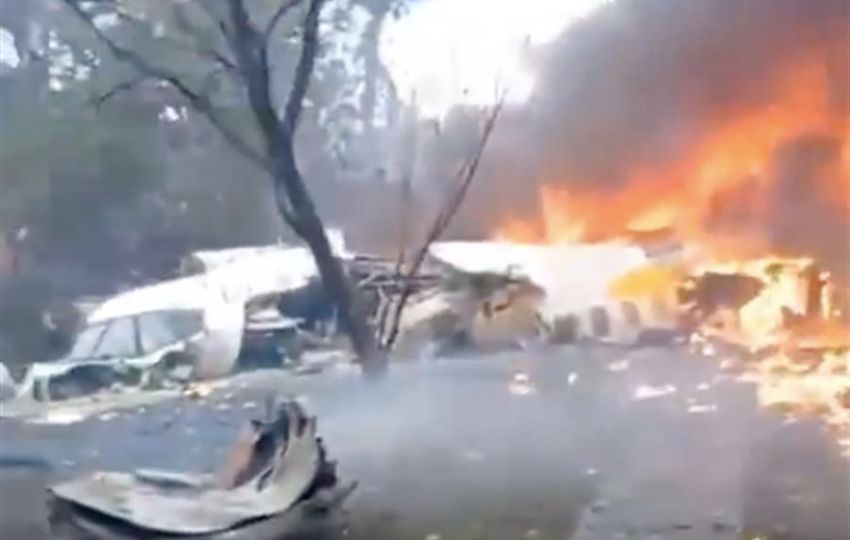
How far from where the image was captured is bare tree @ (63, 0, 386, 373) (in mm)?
1410

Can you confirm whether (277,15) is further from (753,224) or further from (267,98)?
(753,224)

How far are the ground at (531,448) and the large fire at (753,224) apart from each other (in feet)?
0.11

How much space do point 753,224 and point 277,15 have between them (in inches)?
19.3

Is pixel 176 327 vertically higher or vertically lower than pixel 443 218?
lower

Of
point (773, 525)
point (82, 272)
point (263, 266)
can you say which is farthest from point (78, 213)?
point (773, 525)

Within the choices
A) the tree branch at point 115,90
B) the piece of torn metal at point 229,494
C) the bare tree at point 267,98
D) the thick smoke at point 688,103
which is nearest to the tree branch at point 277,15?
the bare tree at point 267,98

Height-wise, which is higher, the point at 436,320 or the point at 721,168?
the point at 721,168

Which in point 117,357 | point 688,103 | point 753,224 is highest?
point 688,103

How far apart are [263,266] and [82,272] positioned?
6.8 inches

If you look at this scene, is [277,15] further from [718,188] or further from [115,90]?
[718,188]

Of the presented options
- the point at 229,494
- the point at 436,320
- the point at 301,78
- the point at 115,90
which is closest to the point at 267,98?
the point at 301,78

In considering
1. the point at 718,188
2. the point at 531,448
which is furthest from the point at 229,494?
the point at 718,188

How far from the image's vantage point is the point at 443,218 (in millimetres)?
1411

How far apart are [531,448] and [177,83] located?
0.48 metres
